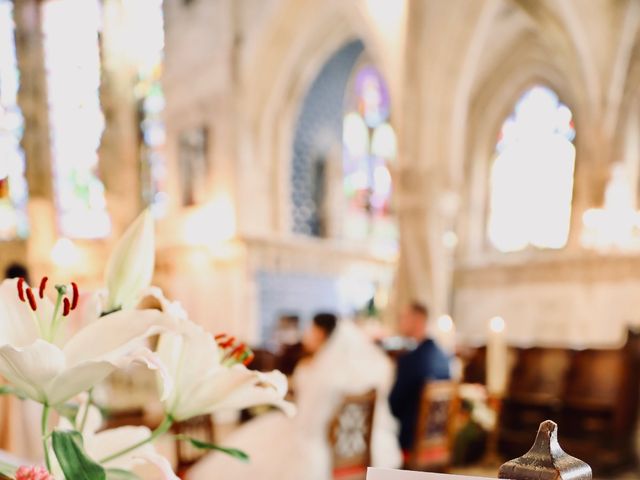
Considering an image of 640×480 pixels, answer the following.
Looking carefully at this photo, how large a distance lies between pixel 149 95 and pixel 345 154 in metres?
4.73

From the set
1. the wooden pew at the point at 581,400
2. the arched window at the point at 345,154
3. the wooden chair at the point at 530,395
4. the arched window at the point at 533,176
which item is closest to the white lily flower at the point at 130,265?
the wooden pew at the point at 581,400

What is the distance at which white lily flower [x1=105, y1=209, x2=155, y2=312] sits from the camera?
29.1 inches

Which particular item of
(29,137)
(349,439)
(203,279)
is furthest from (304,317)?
(349,439)

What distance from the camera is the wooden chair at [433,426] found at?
322 cm

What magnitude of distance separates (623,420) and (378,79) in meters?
11.1

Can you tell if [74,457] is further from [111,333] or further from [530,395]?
[530,395]

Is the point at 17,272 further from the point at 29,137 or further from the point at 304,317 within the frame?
the point at 29,137

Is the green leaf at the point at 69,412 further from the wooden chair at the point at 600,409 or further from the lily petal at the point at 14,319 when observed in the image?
the wooden chair at the point at 600,409

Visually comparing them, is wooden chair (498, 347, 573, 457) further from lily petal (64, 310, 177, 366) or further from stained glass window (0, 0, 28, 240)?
stained glass window (0, 0, 28, 240)

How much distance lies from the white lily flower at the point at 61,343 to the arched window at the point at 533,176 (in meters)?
12.8

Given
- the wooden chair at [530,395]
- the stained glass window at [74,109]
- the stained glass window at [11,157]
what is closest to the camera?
the wooden chair at [530,395]

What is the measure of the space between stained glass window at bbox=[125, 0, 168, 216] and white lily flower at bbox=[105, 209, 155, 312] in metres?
11.6

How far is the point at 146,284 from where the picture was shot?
77 cm

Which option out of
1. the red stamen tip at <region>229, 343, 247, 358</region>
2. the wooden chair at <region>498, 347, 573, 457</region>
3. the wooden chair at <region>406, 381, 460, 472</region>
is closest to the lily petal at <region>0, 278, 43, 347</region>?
the red stamen tip at <region>229, 343, 247, 358</region>
